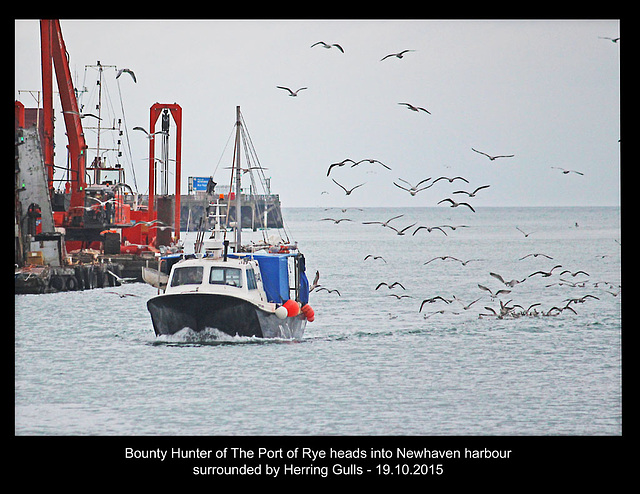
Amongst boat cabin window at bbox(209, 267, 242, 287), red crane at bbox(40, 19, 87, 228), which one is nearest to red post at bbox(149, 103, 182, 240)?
red crane at bbox(40, 19, 87, 228)

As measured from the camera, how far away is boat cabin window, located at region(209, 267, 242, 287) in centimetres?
2594

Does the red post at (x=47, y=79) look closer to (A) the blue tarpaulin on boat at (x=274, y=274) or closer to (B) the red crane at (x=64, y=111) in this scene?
(B) the red crane at (x=64, y=111)

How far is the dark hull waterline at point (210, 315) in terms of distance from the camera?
25.6 meters

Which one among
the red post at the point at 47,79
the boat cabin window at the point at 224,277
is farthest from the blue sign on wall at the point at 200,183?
the boat cabin window at the point at 224,277

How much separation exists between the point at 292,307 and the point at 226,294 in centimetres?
242

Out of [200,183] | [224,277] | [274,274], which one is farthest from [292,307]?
[200,183]

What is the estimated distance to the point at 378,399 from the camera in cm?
2266

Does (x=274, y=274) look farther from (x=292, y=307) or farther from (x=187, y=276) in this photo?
(x=187, y=276)

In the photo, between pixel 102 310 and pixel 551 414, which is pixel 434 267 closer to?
pixel 102 310

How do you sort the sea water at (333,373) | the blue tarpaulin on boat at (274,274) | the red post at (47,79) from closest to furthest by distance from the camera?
1. the sea water at (333,373)
2. the blue tarpaulin on boat at (274,274)
3. the red post at (47,79)

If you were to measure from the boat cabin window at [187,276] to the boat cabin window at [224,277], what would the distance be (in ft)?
1.18

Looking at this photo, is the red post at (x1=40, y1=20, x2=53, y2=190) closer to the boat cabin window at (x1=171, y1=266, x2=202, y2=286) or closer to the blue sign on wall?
the boat cabin window at (x1=171, y1=266, x2=202, y2=286)

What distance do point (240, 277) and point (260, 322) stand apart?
135cm
